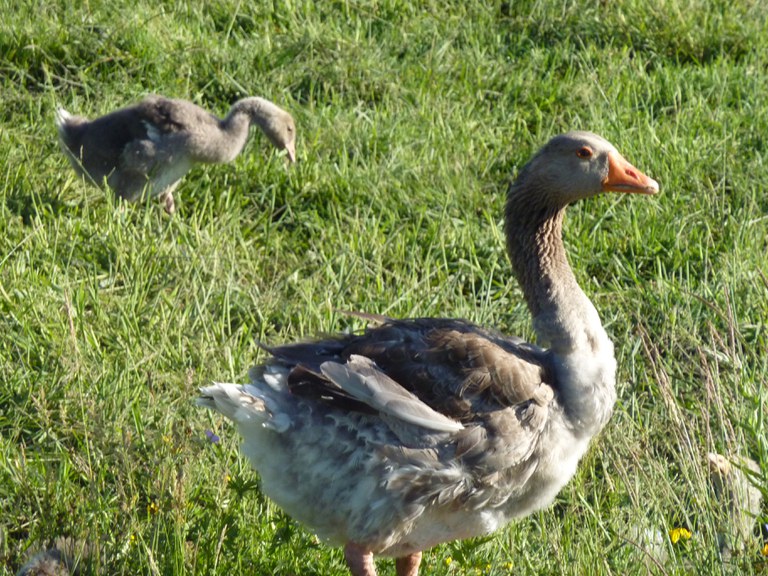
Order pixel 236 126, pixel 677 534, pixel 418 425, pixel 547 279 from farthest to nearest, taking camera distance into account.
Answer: pixel 236 126, pixel 547 279, pixel 677 534, pixel 418 425

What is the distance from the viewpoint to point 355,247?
6.89 metres

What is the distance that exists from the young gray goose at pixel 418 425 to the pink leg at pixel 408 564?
0.29 ft

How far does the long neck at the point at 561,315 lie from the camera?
4.64m

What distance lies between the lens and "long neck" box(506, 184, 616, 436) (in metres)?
4.64

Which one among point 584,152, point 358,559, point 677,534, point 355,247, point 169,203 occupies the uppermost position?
point 584,152

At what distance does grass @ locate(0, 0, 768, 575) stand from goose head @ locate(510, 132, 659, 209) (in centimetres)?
65

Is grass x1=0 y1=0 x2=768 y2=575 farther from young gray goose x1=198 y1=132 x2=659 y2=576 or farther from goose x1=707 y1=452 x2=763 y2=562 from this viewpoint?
young gray goose x1=198 y1=132 x2=659 y2=576

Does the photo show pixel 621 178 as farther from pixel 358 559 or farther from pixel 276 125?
pixel 276 125

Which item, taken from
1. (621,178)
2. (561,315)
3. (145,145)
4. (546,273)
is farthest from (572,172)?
(145,145)

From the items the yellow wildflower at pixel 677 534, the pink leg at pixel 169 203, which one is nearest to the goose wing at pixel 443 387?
the yellow wildflower at pixel 677 534

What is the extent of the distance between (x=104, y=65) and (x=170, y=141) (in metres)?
1.40

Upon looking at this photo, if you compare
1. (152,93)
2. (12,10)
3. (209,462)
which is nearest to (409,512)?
(209,462)

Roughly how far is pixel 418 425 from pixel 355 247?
8.52 feet

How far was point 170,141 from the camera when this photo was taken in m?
7.45
